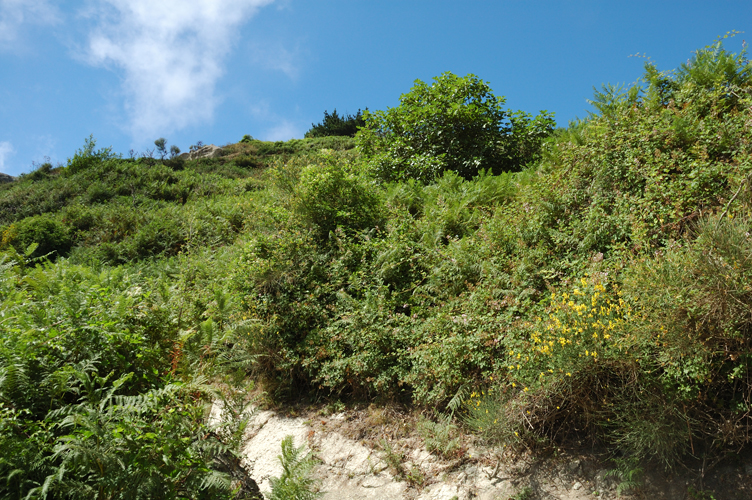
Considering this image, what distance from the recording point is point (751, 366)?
11.9 ft

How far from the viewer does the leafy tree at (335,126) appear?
127 feet

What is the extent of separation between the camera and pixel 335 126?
128ft

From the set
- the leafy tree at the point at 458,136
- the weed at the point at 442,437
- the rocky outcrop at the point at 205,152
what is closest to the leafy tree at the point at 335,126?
the rocky outcrop at the point at 205,152

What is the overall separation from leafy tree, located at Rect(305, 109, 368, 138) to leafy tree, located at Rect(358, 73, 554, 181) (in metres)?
26.5

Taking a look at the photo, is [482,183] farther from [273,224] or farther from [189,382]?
[189,382]

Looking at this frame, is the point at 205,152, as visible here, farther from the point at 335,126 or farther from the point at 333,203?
the point at 333,203

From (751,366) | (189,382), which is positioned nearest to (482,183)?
(751,366)

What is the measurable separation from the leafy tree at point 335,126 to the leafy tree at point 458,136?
26.5 meters

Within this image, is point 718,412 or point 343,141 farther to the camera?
point 343,141

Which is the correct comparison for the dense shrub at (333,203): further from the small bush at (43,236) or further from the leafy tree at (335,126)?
the leafy tree at (335,126)

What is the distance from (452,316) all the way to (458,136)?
7801 millimetres

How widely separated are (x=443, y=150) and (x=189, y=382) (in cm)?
977

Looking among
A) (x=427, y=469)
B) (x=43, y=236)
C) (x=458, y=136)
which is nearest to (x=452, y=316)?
(x=427, y=469)

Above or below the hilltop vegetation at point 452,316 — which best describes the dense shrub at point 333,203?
above
